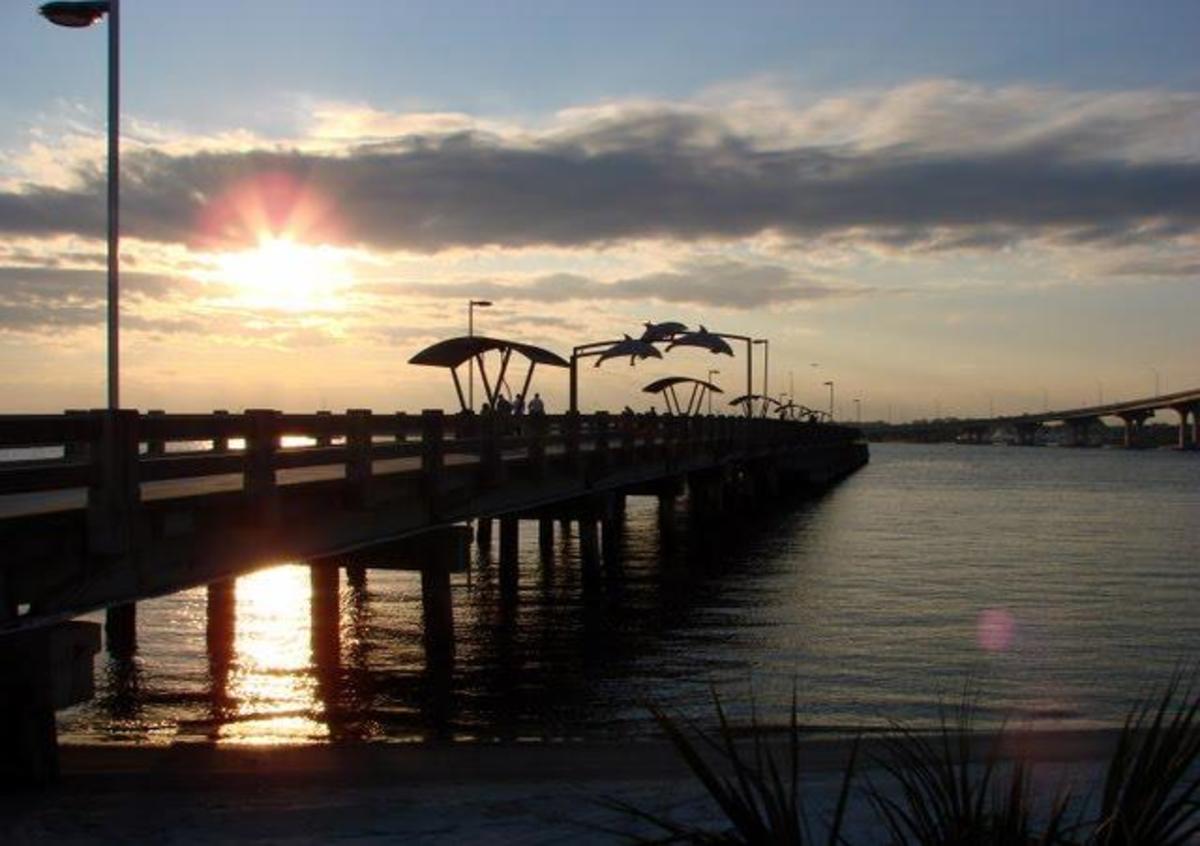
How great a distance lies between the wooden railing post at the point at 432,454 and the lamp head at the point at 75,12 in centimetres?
603

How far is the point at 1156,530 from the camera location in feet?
161

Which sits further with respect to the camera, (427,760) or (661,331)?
(661,331)

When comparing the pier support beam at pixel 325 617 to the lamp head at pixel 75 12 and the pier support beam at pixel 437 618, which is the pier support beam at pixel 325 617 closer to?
the pier support beam at pixel 437 618

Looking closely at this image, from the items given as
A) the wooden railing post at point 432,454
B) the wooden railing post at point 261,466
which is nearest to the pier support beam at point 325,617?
the wooden railing post at point 432,454

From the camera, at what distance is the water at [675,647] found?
1535 centimetres

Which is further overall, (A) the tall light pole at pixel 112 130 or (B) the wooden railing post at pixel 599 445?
(B) the wooden railing post at pixel 599 445

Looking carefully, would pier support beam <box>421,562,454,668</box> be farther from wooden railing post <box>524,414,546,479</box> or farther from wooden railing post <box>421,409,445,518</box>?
wooden railing post <box>524,414,546,479</box>

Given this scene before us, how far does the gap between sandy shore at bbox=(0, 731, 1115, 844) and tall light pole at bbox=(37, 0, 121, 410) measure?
5.11 m

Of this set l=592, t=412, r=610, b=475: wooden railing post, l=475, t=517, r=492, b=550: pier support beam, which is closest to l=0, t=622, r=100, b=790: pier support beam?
l=592, t=412, r=610, b=475: wooden railing post

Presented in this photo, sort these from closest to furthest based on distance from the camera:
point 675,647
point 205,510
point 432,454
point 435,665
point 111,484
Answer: point 111,484 → point 205,510 → point 432,454 → point 435,665 → point 675,647

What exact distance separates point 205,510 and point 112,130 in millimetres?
6336

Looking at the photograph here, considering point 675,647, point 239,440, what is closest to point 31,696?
point 239,440

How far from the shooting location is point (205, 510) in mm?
11539

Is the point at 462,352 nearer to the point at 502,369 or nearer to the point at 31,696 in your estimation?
the point at 502,369
